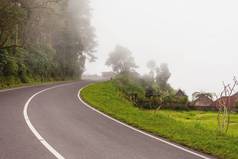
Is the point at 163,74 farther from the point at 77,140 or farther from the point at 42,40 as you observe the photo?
the point at 77,140

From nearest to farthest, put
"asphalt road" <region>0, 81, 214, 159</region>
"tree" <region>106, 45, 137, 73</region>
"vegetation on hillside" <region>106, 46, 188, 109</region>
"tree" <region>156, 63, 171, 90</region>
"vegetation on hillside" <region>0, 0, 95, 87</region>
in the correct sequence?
"asphalt road" <region>0, 81, 214, 159</region>
"vegetation on hillside" <region>0, 0, 95, 87</region>
"vegetation on hillside" <region>106, 46, 188, 109</region>
"tree" <region>156, 63, 171, 90</region>
"tree" <region>106, 45, 137, 73</region>

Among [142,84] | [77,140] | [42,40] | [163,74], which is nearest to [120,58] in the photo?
[163,74]

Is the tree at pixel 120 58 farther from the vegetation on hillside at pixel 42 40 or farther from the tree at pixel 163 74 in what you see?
the vegetation on hillside at pixel 42 40

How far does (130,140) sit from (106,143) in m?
0.98

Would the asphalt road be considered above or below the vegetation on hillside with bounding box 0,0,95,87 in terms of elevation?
below

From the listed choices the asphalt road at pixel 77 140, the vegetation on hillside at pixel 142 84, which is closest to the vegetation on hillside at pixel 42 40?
the vegetation on hillside at pixel 142 84

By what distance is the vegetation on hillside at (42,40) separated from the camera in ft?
102

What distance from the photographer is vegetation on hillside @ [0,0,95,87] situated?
31125 mm

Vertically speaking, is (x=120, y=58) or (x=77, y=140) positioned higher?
(x=120, y=58)

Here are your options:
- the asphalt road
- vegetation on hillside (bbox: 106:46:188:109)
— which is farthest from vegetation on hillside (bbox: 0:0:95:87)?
the asphalt road

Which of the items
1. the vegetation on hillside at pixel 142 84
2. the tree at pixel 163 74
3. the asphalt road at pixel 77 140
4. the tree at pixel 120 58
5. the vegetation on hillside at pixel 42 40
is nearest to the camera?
the asphalt road at pixel 77 140

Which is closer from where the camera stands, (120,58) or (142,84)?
(142,84)

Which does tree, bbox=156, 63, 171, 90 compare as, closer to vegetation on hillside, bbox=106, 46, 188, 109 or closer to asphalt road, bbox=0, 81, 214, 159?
vegetation on hillside, bbox=106, 46, 188, 109

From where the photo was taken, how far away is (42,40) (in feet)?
146
